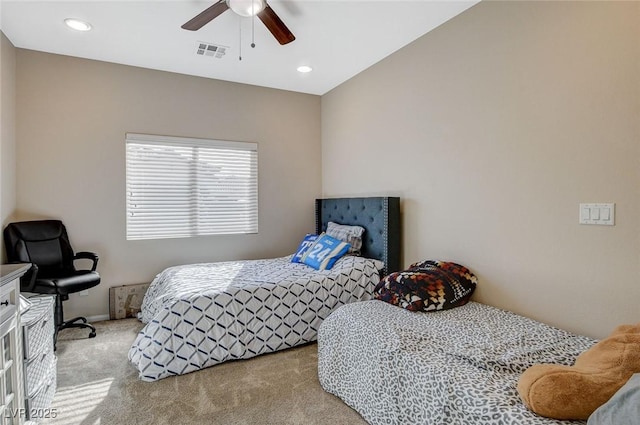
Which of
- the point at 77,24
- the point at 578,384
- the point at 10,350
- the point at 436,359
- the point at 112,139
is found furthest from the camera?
the point at 112,139

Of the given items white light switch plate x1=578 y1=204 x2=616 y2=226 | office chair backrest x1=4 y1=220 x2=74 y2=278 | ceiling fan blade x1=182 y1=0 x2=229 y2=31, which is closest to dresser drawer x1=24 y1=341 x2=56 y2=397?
office chair backrest x1=4 y1=220 x2=74 y2=278

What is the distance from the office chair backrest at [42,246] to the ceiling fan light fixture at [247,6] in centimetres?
269

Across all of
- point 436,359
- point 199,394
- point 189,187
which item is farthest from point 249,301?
point 189,187

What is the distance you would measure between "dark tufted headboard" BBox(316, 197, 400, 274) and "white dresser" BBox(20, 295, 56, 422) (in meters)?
2.59

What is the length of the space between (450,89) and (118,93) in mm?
3324

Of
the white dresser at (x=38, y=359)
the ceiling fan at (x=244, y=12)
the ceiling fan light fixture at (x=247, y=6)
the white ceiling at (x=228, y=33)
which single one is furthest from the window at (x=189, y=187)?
the ceiling fan light fixture at (x=247, y=6)

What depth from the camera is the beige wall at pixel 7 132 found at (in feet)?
9.58

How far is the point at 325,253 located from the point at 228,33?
86.6 inches

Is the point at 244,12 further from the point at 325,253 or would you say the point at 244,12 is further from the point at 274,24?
the point at 325,253

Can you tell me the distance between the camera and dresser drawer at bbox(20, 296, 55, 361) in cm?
181

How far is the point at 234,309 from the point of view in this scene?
2699 millimetres

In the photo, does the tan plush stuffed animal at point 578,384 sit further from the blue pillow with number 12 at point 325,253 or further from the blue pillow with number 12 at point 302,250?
the blue pillow with number 12 at point 302,250

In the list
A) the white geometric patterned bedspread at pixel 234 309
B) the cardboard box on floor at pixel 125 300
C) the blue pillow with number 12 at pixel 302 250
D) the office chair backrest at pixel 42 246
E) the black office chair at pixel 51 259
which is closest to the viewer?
the white geometric patterned bedspread at pixel 234 309

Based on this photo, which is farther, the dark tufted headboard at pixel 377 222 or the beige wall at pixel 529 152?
the dark tufted headboard at pixel 377 222
